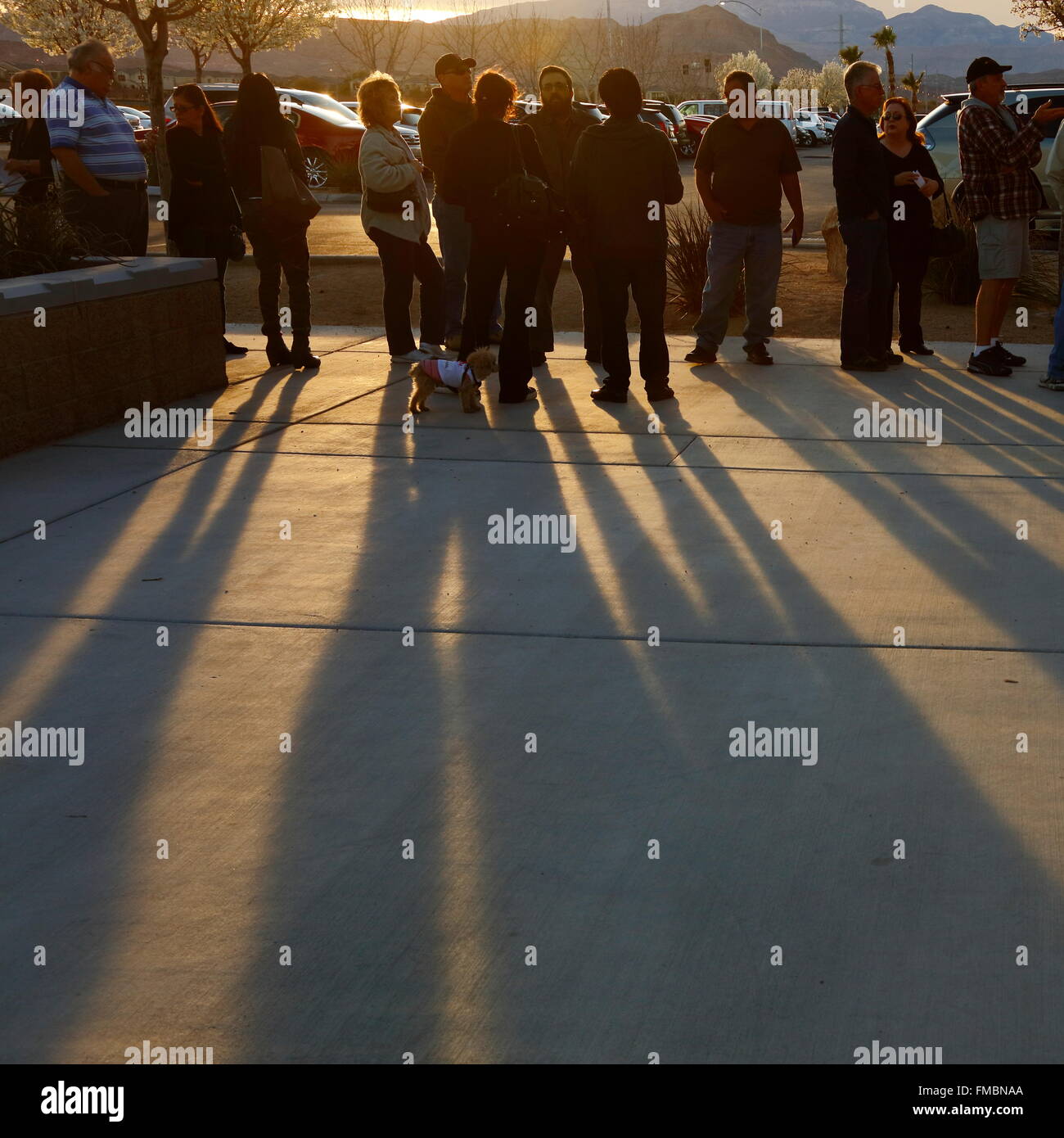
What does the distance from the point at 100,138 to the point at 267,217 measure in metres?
1.11

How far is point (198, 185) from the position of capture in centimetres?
971

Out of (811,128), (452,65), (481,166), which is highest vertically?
(452,65)

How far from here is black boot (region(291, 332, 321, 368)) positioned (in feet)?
32.1

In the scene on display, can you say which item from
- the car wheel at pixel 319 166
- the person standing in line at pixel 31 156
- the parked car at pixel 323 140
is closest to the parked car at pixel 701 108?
the parked car at pixel 323 140

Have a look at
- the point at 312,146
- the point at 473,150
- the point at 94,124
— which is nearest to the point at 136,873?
the point at 473,150

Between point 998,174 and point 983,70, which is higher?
point 983,70

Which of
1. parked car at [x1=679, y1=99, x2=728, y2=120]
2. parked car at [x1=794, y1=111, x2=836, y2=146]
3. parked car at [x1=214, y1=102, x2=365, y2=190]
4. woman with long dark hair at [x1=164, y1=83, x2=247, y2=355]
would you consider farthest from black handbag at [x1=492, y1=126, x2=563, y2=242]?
parked car at [x1=794, y1=111, x2=836, y2=146]

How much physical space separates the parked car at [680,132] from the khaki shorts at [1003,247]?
27.9 metres

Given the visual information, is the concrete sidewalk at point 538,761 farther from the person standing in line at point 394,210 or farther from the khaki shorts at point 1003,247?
the person standing in line at point 394,210

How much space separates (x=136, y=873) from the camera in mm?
3406

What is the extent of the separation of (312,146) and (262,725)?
23574 millimetres

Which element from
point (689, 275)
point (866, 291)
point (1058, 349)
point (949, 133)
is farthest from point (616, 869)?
point (949, 133)

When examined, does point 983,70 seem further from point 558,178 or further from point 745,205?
point 558,178
